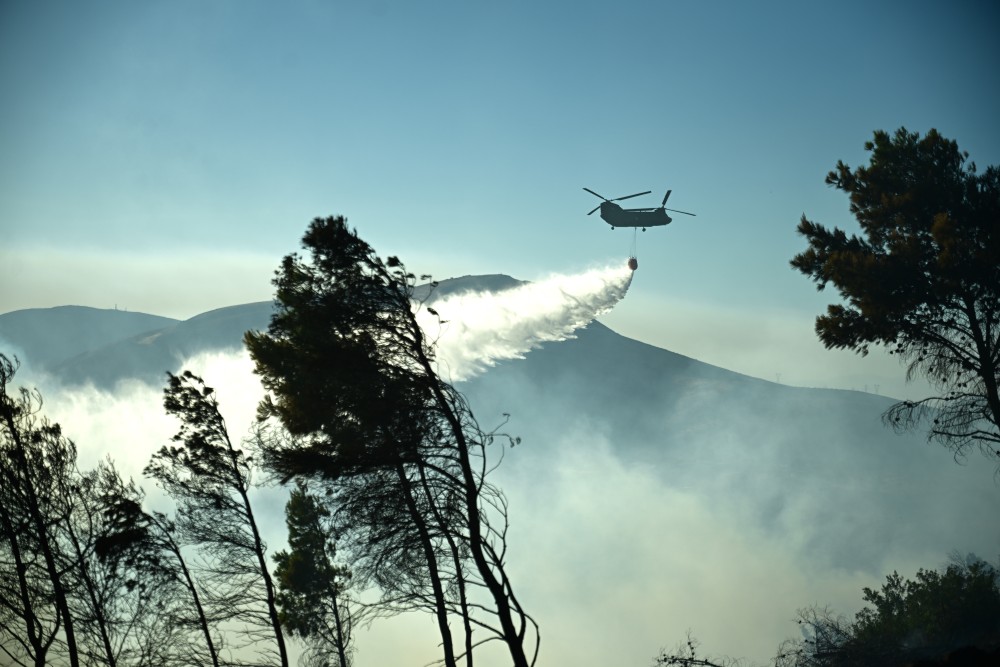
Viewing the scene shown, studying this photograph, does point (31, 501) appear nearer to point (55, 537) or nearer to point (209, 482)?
point (55, 537)

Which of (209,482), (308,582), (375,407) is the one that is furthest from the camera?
(308,582)

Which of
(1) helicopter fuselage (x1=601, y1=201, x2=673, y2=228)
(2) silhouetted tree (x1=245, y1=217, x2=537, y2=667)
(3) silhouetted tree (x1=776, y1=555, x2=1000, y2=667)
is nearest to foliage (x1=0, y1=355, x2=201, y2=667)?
(2) silhouetted tree (x1=245, y1=217, x2=537, y2=667)

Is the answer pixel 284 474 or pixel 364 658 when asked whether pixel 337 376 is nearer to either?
pixel 284 474

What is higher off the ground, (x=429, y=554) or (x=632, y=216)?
(x=632, y=216)

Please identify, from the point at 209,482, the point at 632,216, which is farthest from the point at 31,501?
the point at 632,216

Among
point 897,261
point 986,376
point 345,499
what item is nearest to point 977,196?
point 897,261
